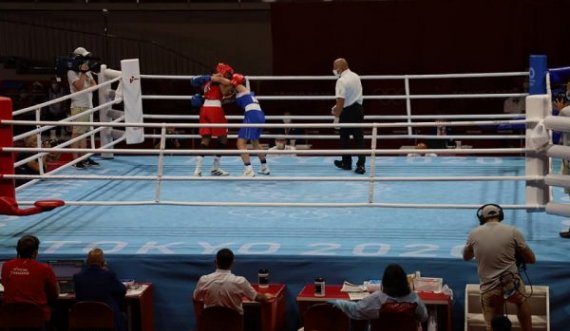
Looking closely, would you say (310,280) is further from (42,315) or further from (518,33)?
(518,33)

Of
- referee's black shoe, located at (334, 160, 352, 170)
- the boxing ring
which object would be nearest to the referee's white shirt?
referee's black shoe, located at (334, 160, 352, 170)

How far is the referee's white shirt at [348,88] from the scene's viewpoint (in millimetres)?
8719

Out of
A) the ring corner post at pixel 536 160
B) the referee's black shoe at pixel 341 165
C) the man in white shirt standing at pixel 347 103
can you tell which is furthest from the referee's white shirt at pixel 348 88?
the ring corner post at pixel 536 160

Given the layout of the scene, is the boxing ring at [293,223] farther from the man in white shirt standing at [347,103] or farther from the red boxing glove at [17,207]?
the man in white shirt standing at [347,103]

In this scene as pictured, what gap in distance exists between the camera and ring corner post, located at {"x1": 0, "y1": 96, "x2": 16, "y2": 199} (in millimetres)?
6797

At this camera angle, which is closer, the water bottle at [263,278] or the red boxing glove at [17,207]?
the water bottle at [263,278]

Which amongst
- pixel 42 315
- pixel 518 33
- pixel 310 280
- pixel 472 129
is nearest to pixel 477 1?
pixel 518 33

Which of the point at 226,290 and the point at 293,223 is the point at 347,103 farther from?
the point at 226,290

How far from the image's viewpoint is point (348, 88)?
875cm

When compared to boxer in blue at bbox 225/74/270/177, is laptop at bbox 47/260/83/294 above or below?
below

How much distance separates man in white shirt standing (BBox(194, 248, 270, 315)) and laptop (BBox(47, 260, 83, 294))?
92cm

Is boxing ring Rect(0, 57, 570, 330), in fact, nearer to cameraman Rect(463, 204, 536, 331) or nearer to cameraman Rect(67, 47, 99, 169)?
cameraman Rect(463, 204, 536, 331)

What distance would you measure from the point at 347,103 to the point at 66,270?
3.59 metres

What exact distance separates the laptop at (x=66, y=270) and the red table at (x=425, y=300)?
1485 millimetres
